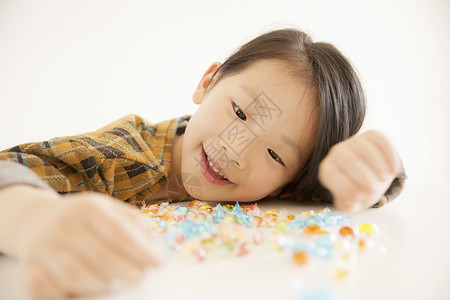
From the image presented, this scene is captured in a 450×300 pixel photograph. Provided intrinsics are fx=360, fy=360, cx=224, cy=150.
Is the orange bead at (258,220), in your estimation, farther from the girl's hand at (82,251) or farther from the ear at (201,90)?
the ear at (201,90)

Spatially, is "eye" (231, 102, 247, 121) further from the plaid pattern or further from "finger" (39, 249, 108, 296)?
"finger" (39, 249, 108, 296)

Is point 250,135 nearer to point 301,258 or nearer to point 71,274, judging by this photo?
point 301,258

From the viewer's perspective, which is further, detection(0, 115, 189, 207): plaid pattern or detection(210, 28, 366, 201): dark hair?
detection(210, 28, 366, 201): dark hair

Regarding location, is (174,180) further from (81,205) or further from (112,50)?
(112,50)

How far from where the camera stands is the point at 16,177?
1.90 feet

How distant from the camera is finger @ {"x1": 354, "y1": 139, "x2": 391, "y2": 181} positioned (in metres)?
0.62

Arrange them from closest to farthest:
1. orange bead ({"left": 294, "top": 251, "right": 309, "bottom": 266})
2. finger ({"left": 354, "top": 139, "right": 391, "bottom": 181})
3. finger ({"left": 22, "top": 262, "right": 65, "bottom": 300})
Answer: finger ({"left": 22, "top": 262, "right": 65, "bottom": 300}), orange bead ({"left": 294, "top": 251, "right": 309, "bottom": 266}), finger ({"left": 354, "top": 139, "right": 391, "bottom": 181})

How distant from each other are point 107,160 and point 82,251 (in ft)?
1.81

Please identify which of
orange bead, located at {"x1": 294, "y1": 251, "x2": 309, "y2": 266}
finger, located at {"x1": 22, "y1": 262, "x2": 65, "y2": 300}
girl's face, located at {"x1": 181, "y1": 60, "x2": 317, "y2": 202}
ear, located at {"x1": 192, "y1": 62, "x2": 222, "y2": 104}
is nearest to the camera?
finger, located at {"x1": 22, "y1": 262, "x2": 65, "y2": 300}

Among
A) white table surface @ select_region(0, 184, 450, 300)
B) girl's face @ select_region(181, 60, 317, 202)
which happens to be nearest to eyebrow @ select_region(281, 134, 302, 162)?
girl's face @ select_region(181, 60, 317, 202)

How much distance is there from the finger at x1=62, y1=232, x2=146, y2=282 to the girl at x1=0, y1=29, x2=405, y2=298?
0.09 meters

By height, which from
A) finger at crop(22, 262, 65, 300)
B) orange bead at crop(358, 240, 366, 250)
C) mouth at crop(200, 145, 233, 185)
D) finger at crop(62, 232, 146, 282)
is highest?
finger at crop(62, 232, 146, 282)

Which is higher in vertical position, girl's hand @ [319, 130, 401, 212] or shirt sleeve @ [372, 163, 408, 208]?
girl's hand @ [319, 130, 401, 212]

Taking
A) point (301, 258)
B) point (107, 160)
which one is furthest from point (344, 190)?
point (107, 160)
